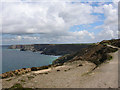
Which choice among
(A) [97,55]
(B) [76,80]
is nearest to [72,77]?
(B) [76,80]

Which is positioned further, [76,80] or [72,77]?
[72,77]

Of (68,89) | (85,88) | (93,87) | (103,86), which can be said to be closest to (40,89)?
(68,89)

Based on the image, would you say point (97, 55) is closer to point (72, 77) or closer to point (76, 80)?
point (72, 77)

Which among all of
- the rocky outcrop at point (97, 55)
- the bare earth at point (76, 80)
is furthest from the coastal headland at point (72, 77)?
the rocky outcrop at point (97, 55)

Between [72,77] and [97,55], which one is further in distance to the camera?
[97,55]

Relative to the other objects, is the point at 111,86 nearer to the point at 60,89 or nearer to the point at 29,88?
the point at 60,89

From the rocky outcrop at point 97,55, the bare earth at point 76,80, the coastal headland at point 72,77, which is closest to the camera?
the bare earth at point 76,80

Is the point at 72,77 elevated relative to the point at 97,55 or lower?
lower

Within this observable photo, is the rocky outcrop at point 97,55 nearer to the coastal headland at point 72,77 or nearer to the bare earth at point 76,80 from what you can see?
the coastal headland at point 72,77

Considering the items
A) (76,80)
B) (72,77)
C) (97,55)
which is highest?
(97,55)

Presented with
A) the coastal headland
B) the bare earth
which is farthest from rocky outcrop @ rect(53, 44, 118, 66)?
the bare earth

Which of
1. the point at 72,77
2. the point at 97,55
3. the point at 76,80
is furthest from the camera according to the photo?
the point at 97,55

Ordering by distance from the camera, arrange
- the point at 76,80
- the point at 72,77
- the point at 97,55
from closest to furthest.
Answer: the point at 76,80 < the point at 72,77 < the point at 97,55

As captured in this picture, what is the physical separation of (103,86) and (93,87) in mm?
1381
